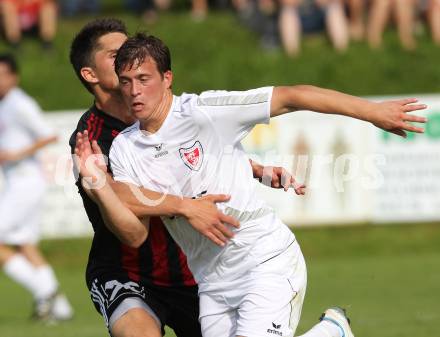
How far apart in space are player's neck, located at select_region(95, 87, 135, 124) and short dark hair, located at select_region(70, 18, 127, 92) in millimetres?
149

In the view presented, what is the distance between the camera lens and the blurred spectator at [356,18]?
19.7 metres

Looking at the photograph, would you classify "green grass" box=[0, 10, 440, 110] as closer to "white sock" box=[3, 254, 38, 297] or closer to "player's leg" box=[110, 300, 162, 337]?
"white sock" box=[3, 254, 38, 297]

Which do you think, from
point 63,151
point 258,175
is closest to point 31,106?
point 63,151

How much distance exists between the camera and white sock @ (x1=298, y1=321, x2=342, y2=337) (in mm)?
6410

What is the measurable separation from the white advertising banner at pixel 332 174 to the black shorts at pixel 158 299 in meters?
8.59

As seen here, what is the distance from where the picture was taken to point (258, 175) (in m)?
6.72

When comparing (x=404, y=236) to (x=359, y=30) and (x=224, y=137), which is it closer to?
(x=359, y=30)

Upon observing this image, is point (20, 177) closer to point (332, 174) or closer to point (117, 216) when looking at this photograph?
point (332, 174)

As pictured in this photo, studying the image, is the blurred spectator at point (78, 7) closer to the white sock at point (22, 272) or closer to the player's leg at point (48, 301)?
the white sock at point (22, 272)

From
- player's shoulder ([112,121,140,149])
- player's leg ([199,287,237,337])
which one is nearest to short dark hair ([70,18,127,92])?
player's shoulder ([112,121,140,149])

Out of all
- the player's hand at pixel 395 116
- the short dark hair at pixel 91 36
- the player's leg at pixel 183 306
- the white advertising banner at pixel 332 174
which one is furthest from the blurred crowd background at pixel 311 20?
the player's hand at pixel 395 116

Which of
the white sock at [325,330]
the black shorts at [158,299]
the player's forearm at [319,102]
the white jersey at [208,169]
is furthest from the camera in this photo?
the black shorts at [158,299]

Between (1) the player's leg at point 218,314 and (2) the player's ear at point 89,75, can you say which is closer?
(1) the player's leg at point 218,314

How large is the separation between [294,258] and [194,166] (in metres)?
0.81
